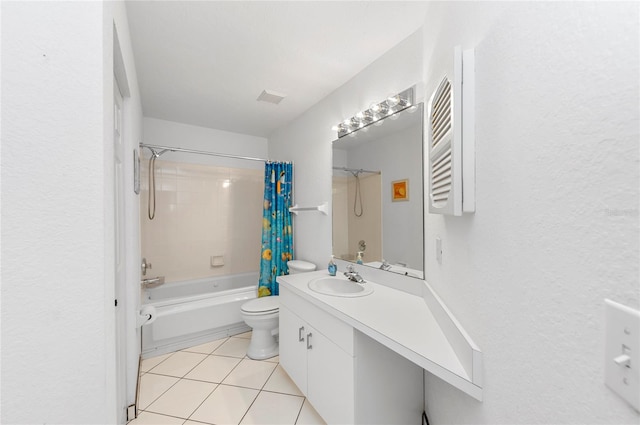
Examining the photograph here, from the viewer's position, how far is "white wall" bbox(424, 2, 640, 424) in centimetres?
37

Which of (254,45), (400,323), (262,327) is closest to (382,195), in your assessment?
(400,323)

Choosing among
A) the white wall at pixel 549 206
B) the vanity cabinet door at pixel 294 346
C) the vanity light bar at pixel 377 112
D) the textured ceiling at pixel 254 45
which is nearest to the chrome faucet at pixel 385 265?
the vanity cabinet door at pixel 294 346

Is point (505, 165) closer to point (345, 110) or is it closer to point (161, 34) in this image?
point (345, 110)

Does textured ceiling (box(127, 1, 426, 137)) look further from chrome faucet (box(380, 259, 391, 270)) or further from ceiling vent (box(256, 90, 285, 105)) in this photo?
chrome faucet (box(380, 259, 391, 270))

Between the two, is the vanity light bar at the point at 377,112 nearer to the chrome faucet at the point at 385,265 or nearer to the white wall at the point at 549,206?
the white wall at the point at 549,206

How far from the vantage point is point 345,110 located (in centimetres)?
221

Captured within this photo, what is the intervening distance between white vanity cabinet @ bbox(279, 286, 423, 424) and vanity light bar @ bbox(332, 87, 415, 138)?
140 centimetres

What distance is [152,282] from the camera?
2.85m

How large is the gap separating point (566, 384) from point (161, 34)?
235cm

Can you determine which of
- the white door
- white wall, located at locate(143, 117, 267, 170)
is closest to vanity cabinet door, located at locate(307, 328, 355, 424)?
the white door

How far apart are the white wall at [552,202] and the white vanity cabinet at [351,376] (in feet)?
1.75

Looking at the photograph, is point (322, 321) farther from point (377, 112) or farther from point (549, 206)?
point (377, 112)

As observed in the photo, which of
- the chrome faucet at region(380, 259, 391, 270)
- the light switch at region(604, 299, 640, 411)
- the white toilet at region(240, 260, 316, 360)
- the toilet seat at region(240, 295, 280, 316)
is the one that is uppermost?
the light switch at region(604, 299, 640, 411)

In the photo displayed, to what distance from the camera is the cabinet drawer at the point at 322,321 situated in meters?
1.29
